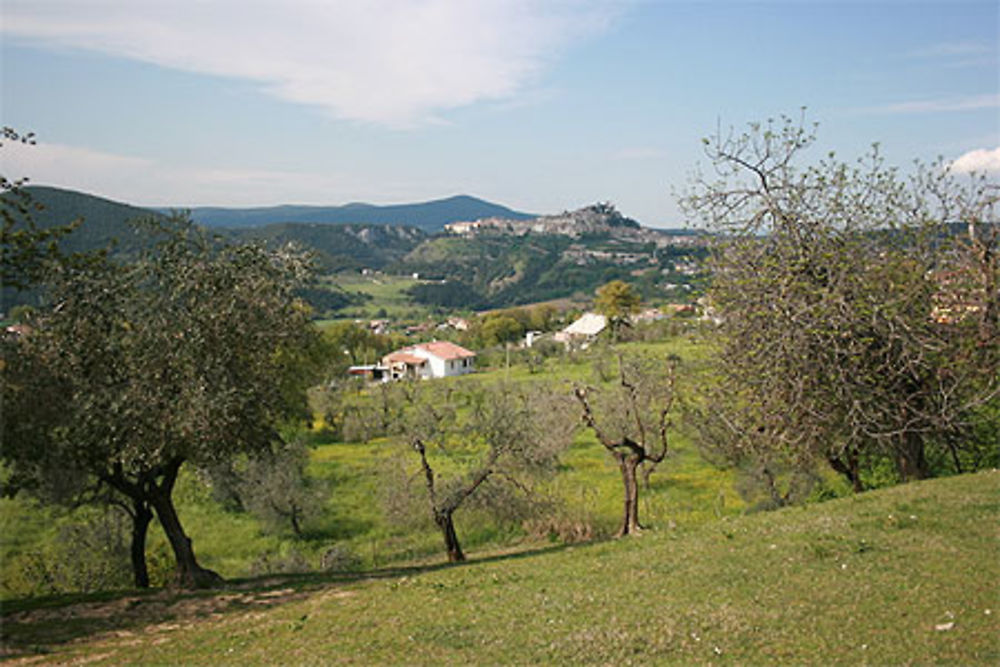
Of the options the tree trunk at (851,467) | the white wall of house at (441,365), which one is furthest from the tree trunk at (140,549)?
the white wall of house at (441,365)

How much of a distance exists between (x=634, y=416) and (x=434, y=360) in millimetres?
72242

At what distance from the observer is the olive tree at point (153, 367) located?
15.6 meters

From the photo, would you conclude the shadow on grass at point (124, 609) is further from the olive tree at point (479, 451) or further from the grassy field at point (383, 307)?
the grassy field at point (383, 307)

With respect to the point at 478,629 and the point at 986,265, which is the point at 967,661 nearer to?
the point at 478,629

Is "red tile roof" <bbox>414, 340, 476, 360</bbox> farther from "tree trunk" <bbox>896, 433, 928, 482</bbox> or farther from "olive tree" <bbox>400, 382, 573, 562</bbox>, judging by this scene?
"tree trunk" <bbox>896, 433, 928, 482</bbox>

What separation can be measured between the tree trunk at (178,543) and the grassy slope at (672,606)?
212cm

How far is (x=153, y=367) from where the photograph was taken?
52.9ft

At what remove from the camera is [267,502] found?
3219 centimetres

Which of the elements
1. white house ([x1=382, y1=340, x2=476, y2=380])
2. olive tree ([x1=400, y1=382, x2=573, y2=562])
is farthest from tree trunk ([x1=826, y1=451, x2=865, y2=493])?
white house ([x1=382, y1=340, x2=476, y2=380])

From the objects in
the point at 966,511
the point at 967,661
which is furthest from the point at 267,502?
the point at 967,661

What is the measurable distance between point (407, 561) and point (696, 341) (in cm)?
1401

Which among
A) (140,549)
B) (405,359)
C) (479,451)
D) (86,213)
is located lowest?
(405,359)

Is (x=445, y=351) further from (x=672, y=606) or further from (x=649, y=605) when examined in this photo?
(x=672, y=606)

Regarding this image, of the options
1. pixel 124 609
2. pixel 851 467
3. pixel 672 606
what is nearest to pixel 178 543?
pixel 124 609
